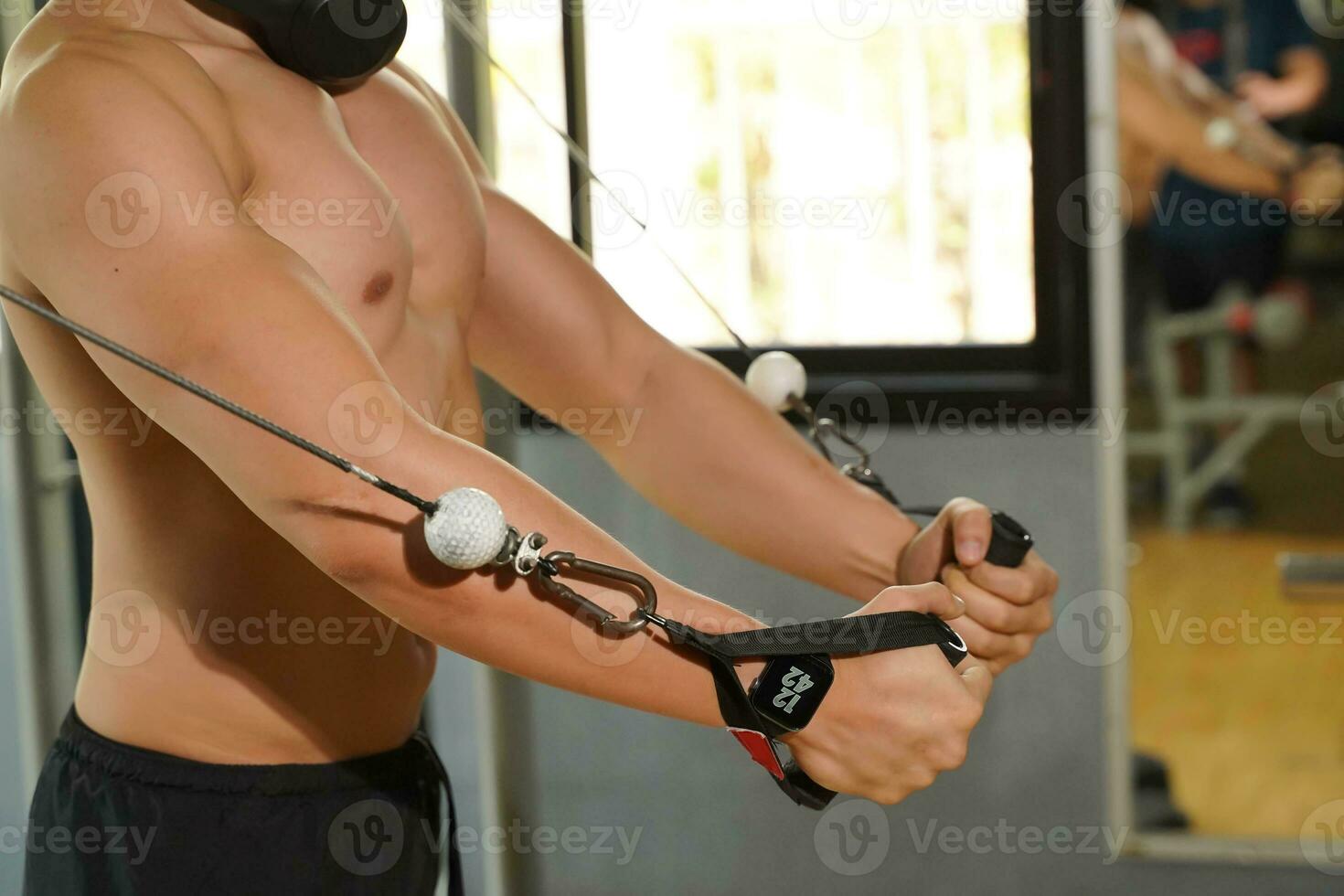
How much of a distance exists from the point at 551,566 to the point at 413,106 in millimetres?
516

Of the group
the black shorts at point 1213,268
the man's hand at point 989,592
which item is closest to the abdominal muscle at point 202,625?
the man's hand at point 989,592

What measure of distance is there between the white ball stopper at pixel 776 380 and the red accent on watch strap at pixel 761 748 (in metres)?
0.49

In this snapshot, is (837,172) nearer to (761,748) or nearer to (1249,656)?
(1249,656)

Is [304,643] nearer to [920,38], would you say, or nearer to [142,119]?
[142,119]

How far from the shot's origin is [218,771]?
95 centimetres

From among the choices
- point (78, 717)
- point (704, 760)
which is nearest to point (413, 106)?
point (78, 717)

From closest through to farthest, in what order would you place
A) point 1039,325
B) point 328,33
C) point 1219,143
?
point 328,33 < point 1219,143 < point 1039,325

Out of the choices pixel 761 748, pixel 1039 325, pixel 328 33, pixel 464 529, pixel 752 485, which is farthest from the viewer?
pixel 1039 325

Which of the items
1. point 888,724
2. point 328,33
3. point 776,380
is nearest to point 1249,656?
point 776,380

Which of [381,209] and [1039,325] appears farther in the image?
[1039,325]

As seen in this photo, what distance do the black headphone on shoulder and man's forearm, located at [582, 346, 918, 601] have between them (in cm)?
38

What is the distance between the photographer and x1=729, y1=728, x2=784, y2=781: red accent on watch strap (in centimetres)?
77

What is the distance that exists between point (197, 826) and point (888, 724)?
1.71ft

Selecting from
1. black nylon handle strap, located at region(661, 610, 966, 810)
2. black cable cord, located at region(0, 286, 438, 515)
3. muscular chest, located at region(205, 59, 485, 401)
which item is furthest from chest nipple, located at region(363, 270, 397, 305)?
black nylon handle strap, located at region(661, 610, 966, 810)
